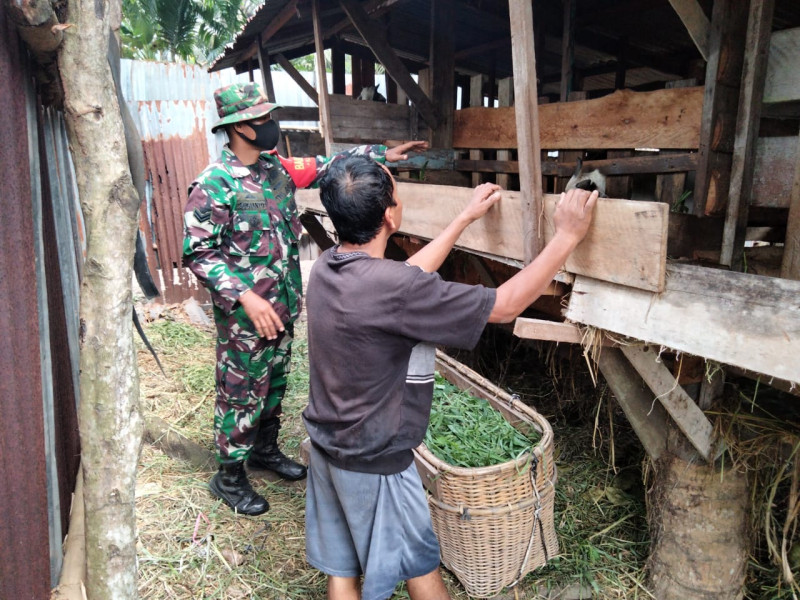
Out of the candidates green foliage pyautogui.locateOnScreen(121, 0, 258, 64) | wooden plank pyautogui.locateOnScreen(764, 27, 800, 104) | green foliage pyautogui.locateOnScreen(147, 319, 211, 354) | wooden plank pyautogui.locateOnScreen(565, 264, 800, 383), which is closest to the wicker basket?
wooden plank pyautogui.locateOnScreen(565, 264, 800, 383)

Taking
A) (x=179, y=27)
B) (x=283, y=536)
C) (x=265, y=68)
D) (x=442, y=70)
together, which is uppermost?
(x=179, y=27)

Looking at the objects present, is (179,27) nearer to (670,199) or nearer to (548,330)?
(670,199)

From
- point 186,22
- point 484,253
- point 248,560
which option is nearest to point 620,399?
point 484,253

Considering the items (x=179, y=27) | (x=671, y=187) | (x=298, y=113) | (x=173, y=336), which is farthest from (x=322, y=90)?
(x=179, y=27)

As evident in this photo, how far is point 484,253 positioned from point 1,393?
1939 mm

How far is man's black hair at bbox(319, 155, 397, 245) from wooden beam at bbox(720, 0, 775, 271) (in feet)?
4.16

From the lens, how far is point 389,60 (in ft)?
12.9

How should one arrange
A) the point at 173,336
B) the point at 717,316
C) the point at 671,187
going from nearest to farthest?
the point at 717,316 < the point at 671,187 < the point at 173,336

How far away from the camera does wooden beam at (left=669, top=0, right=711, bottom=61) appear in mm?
2053

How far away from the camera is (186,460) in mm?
4051

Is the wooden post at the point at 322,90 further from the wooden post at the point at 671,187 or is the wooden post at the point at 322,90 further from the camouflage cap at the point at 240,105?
the wooden post at the point at 671,187

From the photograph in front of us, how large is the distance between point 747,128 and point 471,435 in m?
1.79

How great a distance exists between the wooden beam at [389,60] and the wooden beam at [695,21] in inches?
83.1

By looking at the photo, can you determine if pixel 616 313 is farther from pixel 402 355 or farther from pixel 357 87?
pixel 357 87
